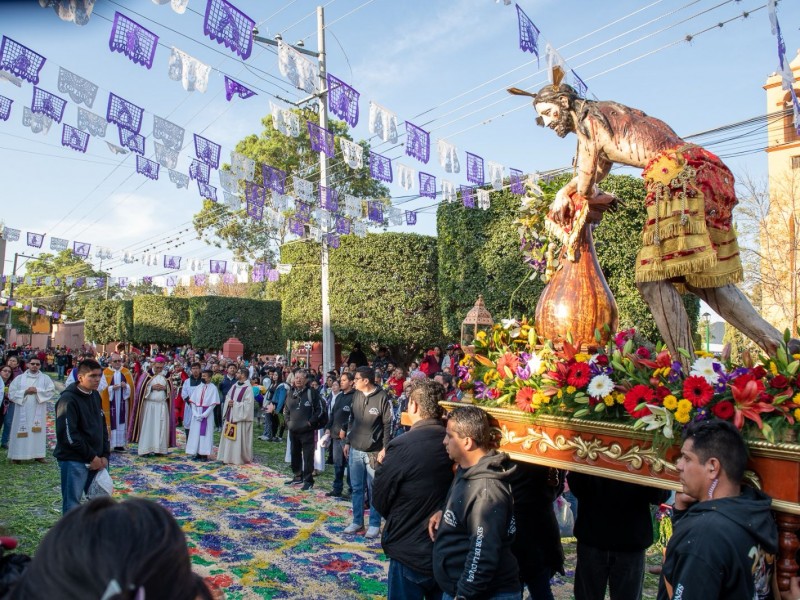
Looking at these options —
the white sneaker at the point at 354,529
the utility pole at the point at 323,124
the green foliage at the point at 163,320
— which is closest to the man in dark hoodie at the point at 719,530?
the white sneaker at the point at 354,529

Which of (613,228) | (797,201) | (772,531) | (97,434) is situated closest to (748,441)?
(772,531)

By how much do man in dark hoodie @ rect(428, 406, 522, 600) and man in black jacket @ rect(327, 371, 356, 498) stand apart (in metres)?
5.65

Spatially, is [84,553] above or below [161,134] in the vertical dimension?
below

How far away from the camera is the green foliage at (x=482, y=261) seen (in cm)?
1709

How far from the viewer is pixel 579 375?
3.24 meters

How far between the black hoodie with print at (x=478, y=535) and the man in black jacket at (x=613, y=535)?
0.86m

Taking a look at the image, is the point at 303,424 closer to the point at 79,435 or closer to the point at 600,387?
the point at 79,435

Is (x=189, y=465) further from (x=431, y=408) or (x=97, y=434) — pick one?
(x=431, y=408)

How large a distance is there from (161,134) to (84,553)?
11.1 meters

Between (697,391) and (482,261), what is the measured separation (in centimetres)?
1511

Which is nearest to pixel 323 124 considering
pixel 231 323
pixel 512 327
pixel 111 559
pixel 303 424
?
pixel 303 424

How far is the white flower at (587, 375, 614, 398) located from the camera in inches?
120

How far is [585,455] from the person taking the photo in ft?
10.4

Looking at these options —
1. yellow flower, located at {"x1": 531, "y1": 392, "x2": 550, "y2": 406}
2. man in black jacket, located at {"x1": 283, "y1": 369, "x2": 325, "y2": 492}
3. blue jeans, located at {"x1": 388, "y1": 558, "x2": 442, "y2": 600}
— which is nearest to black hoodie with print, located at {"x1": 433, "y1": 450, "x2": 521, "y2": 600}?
yellow flower, located at {"x1": 531, "y1": 392, "x2": 550, "y2": 406}
